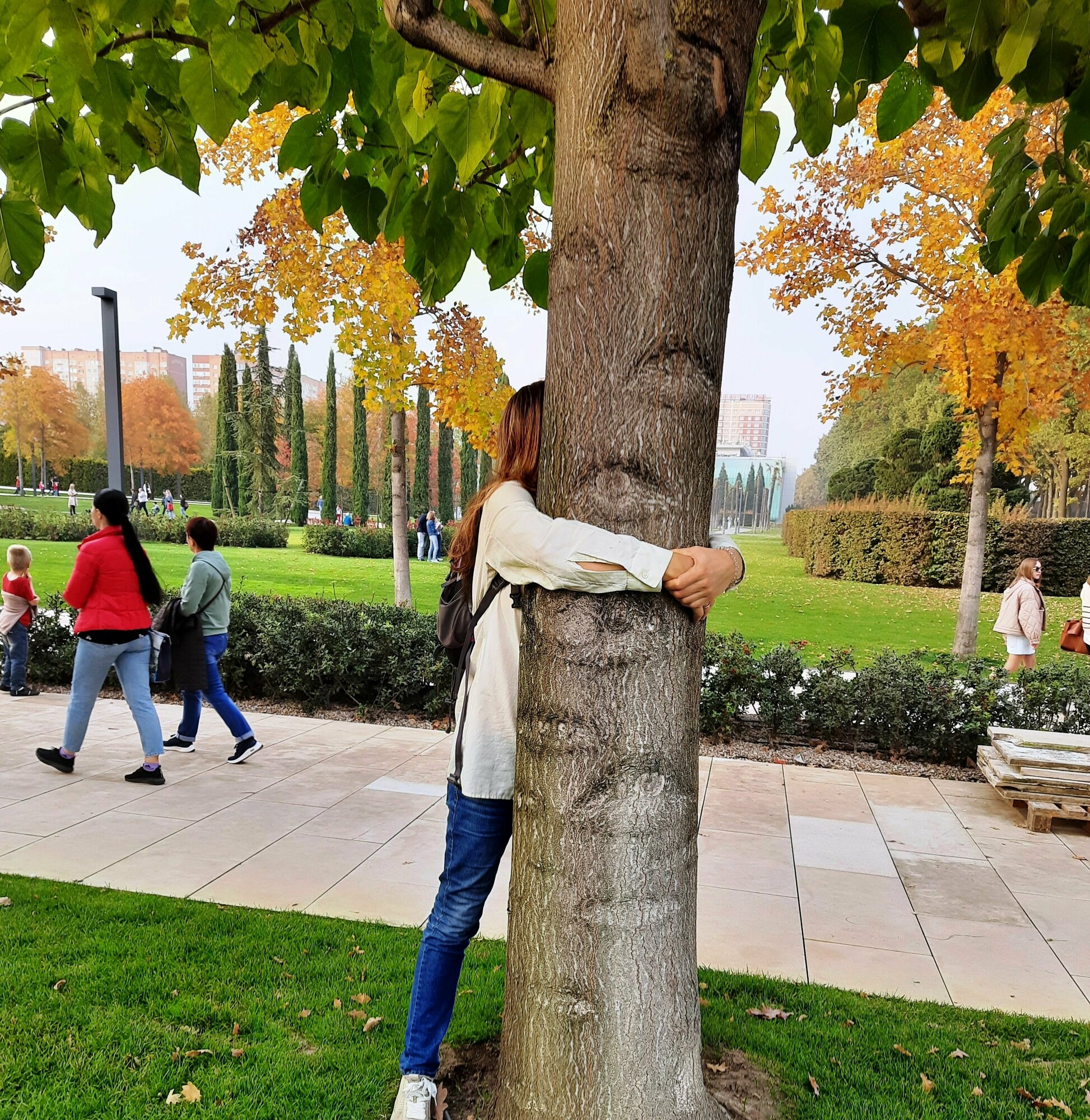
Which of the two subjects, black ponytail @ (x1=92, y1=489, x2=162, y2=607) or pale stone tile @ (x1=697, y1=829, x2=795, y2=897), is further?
black ponytail @ (x1=92, y1=489, x2=162, y2=607)

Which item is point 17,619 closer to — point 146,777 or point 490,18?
point 146,777

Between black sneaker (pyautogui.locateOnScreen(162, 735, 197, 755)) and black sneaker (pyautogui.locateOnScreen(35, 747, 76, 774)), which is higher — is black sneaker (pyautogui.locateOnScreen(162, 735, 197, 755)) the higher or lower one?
the lower one

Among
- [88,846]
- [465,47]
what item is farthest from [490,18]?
[88,846]

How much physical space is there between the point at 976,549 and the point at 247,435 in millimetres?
20722

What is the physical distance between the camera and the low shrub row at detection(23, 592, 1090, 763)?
6.78 m

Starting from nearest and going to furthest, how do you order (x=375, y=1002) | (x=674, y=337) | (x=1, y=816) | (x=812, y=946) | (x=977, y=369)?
(x=674, y=337) < (x=375, y=1002) < (x=812, y=946) < (x=1, y=816) < (x=977, y=369)

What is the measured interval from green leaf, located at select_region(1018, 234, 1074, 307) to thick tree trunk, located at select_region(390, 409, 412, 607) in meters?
8.06

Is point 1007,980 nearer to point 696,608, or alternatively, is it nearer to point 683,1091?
point 683,1091

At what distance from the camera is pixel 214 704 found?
610cm

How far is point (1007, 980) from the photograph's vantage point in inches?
138

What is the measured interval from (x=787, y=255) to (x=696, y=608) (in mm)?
9484

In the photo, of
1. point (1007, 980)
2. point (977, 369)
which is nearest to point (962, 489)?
point (977, 369)

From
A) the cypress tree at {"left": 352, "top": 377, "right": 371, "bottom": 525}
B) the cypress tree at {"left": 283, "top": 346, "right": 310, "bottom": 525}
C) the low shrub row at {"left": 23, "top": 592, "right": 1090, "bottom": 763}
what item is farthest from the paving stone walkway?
the cypress tree at {"left": 352, "top": 377, "right": 371, "bottom": 525}

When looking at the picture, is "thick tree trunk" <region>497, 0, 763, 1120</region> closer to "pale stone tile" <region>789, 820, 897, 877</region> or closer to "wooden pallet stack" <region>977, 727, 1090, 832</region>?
"pale stone tile" <region>789, 820, 897, 877</region>
